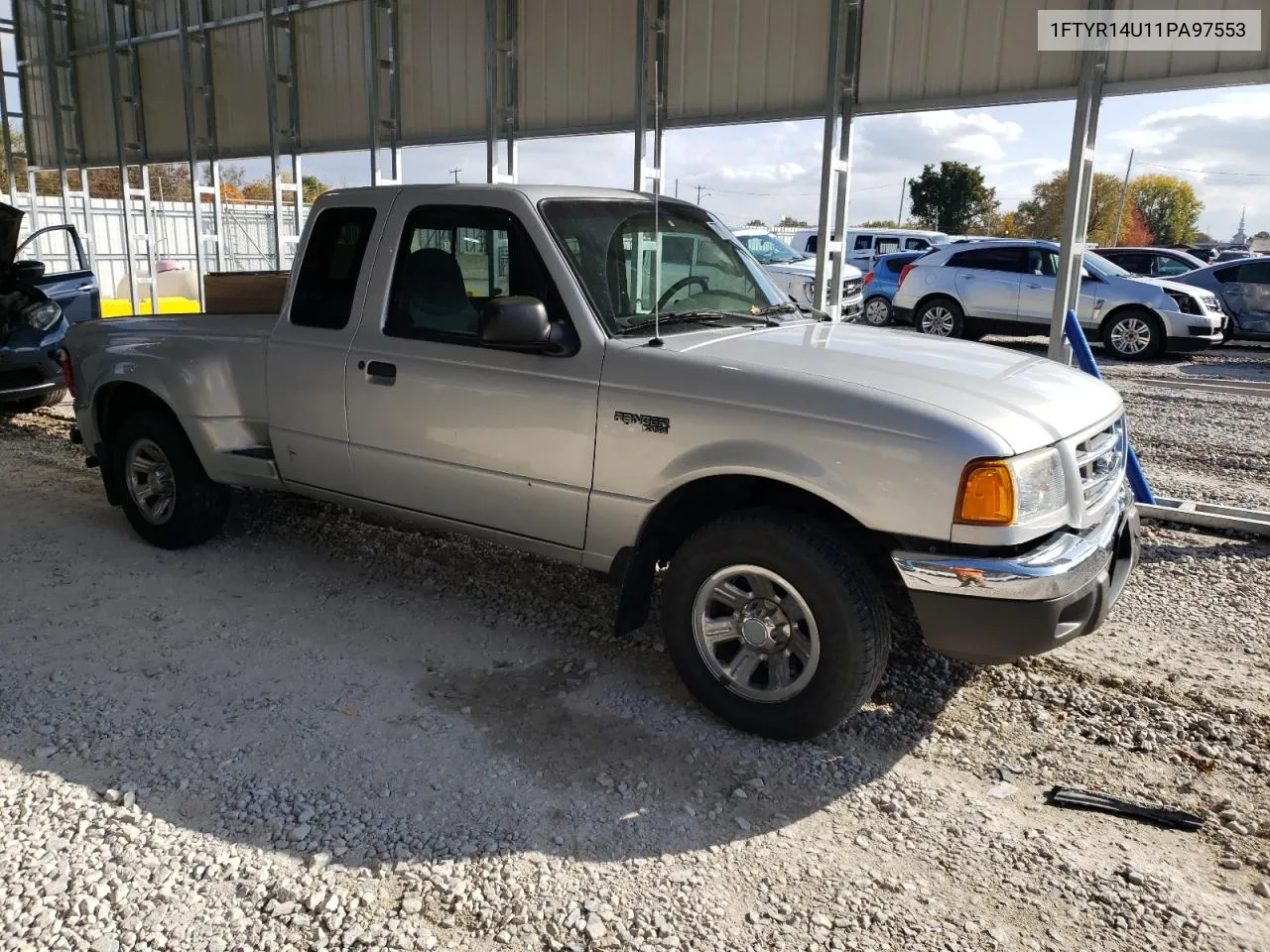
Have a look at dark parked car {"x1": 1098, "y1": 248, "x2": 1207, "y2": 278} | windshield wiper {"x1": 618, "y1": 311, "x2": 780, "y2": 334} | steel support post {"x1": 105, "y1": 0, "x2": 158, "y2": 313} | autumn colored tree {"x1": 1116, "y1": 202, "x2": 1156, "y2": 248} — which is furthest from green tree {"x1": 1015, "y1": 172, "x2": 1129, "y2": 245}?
windshield wiper {"x1": 618, "y1": 311, "x2": 780, "y2": 334}

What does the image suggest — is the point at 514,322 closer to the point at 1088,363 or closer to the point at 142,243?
the point at 1088,363

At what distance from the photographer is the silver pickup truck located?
10.5 ft

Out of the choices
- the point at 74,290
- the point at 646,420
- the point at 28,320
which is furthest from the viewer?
the point at 74,290

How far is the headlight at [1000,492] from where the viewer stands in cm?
305

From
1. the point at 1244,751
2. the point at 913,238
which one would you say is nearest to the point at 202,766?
the point at 1244,751

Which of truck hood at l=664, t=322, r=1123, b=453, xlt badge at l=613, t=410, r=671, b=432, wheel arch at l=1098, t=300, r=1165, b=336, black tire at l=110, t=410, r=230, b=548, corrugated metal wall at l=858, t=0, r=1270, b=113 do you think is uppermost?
corrugated metal wall at l=858, t=0, r=1270, b=113

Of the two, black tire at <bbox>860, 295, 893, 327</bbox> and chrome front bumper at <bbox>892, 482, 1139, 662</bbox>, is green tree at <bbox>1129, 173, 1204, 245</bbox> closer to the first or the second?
black tire at <bbox>860, 295, 893, 327</bbox>

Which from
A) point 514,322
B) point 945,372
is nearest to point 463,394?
point 514,322

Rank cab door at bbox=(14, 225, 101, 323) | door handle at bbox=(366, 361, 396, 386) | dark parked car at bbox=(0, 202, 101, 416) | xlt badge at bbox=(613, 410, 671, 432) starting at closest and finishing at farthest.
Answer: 1. xlt badge at bbox=(613, 410, 671, 432)
2. door handle at bbox=(366, 361, 396, 386)
3. dark parked car at bbox=(0, 202, 101, 416)
4. cab door at bbox=(14, 225, 101, 323)

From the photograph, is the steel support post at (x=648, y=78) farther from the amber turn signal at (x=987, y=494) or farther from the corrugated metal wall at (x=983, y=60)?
the amber turn signal at (x=987, y=494)

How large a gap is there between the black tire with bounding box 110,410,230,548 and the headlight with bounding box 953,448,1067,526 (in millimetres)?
4175

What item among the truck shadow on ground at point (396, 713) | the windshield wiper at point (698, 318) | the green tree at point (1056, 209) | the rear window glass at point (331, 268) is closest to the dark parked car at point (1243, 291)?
the windshield wiper at point (698, 318)

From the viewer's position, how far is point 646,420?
146 inches

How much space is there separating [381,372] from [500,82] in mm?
7155
